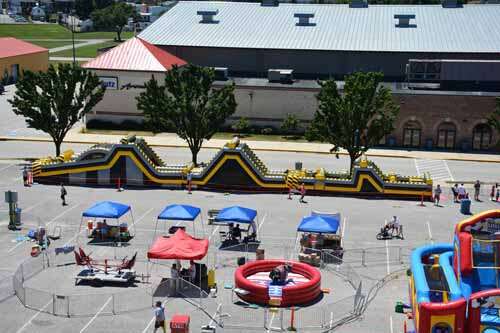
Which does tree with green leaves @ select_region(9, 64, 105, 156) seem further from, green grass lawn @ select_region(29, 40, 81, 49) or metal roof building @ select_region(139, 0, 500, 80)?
green grass lawn @ select_region(29, 40, 81, 49)

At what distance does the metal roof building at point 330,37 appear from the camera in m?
78.7

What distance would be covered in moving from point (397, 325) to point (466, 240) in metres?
4.47

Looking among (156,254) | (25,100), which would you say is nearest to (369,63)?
(25,100)

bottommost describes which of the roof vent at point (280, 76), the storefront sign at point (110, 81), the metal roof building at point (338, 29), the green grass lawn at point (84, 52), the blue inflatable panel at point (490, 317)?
the blue inflatable panel at point (490, 317)

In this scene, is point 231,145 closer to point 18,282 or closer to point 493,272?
point 18,282

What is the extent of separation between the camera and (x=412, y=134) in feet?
224

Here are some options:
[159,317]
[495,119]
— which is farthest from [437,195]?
[159,317]

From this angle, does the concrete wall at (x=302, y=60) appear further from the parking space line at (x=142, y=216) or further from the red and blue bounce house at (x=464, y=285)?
the red and blue bounce house at (x=464, y=285)

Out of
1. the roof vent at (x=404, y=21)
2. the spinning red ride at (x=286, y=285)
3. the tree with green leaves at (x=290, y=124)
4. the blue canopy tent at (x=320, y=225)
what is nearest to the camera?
the spinning red ride at (x=286, y=285)

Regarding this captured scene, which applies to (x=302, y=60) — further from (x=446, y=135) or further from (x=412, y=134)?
(x=446, y=135)

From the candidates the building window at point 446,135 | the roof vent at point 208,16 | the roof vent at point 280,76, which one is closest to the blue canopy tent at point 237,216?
the building window at point 446,135

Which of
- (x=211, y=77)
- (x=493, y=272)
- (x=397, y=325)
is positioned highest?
(x=211, y=77)

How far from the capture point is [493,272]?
26547 mm

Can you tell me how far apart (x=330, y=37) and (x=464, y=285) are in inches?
2298
